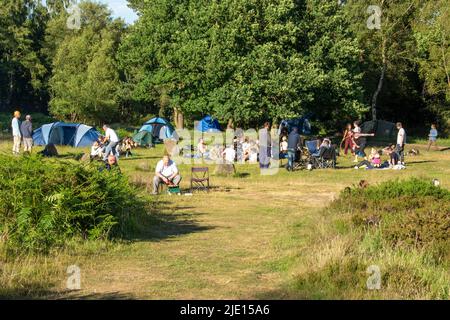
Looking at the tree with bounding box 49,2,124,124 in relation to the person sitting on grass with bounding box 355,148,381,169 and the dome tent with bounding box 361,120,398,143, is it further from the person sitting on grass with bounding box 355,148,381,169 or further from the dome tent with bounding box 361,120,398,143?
the person sitting on grass with bounding box 355,148,381,169

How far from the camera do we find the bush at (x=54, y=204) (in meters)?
8.86

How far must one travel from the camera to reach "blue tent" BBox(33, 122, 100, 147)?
105ft

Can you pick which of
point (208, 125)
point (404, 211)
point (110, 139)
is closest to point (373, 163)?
point (110, 139)

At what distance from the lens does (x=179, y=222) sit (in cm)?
1207

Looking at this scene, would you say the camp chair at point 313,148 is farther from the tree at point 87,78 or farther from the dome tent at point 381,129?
the tree at point 87,78

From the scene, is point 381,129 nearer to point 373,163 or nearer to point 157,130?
point 157,130

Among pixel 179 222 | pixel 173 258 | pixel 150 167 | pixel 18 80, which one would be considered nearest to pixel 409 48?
pixel 150 167

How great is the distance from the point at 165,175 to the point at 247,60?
14652 millimetres

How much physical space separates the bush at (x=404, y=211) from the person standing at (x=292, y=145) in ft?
28.6

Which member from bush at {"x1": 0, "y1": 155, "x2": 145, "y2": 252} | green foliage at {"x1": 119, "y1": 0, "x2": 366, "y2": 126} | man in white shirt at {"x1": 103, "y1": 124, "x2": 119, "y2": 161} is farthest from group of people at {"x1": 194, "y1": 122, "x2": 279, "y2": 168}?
bush at {"x1": 0, "y1": 155, "x2": 145, "y2": 252}

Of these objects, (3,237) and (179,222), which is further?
(179,222)

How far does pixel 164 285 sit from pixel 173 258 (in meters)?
1.53

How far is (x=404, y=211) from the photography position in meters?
10.9

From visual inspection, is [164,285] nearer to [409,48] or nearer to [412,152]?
[412,152]
